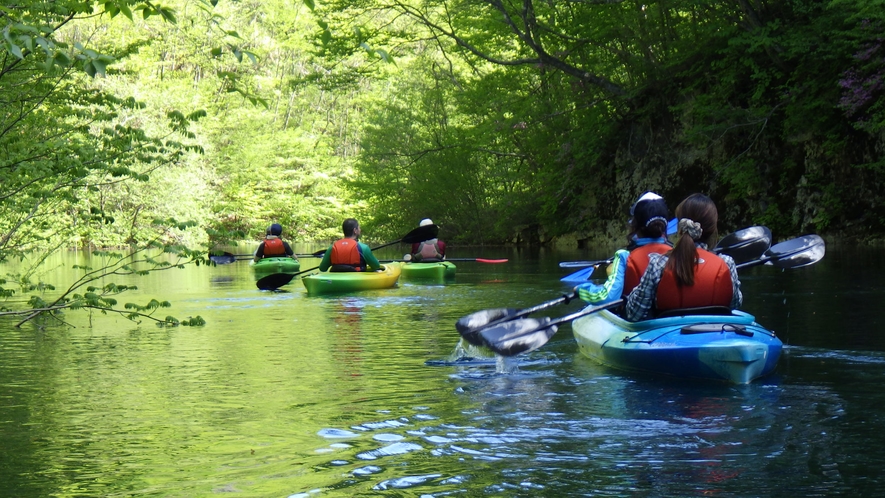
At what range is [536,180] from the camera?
2961 centimetres

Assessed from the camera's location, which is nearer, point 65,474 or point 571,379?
point 65,474

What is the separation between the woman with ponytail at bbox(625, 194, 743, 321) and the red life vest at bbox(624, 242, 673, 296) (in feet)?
0.97

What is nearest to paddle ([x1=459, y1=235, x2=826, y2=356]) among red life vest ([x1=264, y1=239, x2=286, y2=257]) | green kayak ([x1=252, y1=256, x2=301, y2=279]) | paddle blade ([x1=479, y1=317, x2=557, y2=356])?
paddle blade ([x1=479, y1=317, x2=557, y2=356])

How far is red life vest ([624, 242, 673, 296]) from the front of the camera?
22.4ft

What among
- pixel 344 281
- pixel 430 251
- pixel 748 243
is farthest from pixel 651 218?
pixel 430 251

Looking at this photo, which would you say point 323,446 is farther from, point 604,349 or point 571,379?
point 604,349

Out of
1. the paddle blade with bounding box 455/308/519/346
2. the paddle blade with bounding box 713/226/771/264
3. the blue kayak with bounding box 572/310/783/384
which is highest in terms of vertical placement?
the paddle blade with bounding box 713/226/771/264

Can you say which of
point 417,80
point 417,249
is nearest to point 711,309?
point 417,249

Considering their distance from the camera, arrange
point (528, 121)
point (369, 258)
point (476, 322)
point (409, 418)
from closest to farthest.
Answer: point (409, 418) → point (476, 322) → point (369, 258) → point (528, 121)

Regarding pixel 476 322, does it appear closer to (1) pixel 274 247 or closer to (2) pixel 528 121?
(1) pixel 274 247

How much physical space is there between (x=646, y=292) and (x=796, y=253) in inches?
86.5

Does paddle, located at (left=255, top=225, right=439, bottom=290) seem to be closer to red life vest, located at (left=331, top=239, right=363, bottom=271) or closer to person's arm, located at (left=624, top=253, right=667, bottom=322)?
red life vest, located at (left=331, top=239, right=363, bottom=271)

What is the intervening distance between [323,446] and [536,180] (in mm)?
25083

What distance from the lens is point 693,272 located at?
6262mm
